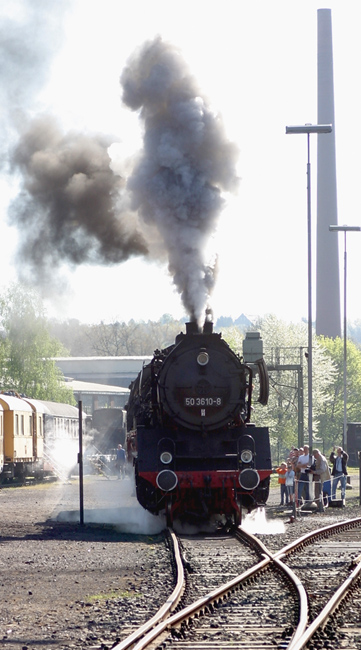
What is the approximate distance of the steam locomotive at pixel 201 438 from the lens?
14.1 m

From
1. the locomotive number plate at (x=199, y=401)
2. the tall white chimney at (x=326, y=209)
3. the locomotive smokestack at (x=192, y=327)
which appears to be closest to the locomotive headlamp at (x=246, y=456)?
the locomotive number plate at (x=199, y=401)

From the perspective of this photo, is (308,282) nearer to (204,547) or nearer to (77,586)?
(204,547)

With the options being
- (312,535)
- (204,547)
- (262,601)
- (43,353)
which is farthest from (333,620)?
(43,353)

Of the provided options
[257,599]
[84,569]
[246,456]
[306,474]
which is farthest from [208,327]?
[257,599]

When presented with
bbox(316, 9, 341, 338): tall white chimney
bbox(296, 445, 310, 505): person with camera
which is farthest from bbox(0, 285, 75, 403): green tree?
bbox(296, 445, 310, 505): person with camera

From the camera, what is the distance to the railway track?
21.0 ft

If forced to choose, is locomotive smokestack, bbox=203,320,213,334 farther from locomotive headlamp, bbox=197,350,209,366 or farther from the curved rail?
the curved rail

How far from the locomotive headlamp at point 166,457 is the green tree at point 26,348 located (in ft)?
128

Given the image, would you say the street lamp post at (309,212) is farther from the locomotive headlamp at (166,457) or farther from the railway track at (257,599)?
the railway track at (257,599)

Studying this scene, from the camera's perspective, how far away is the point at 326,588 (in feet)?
28.1

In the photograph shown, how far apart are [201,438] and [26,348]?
40561 millimetres

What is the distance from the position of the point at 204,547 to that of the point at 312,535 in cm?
195

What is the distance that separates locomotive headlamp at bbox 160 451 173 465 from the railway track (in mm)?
1938

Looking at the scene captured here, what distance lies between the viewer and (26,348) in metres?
53.8
